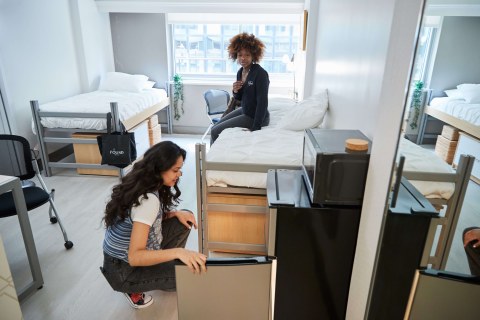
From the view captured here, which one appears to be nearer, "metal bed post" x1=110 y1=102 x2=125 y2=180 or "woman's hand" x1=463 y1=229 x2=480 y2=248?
"woman's hand" x1=463 y1=229 x2=480 y2=248

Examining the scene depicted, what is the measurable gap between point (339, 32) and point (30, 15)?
130 inches

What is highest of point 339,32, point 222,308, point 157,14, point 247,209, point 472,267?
point 157,14

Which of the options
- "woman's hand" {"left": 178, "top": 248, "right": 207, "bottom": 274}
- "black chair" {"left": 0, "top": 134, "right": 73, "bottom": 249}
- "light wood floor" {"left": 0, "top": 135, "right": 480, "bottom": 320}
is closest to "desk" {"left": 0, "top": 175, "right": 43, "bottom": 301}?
"light wood floor" {"left": 0, "top": 135, "right": 480, "bottom": 320}

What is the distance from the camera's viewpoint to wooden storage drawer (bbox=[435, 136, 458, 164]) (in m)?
0.96

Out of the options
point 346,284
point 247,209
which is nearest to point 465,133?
point 346,284

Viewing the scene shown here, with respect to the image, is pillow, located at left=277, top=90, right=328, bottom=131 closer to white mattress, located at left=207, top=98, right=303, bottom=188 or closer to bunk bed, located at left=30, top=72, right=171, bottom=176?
white mattress, located at left=207, top=98, right=303, bottom=188

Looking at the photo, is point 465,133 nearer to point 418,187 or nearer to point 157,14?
point 418,187

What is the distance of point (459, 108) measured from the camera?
96 cm

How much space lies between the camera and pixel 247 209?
185cm

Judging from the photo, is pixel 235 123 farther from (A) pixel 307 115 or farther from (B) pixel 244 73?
(A) pixel 307 115

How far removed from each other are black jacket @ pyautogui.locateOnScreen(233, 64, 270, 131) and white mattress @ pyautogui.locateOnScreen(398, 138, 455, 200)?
168cm

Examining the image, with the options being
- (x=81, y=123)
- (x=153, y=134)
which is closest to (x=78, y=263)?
(x=81, y=123)

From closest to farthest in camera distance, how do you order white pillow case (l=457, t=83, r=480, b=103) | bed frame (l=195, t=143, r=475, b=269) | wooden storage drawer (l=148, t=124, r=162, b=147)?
1. white pillow case (l=457, t=83, r=480, b=103)
2. bed frame (l=195, t=143, r=475, b=269)
3. wooden storage drawer (l=148, t=124, r=162, b=147)

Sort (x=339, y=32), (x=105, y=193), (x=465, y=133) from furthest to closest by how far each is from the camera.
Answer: (x=105, y=193), (x=339, y=32), (x=465, y=133)
